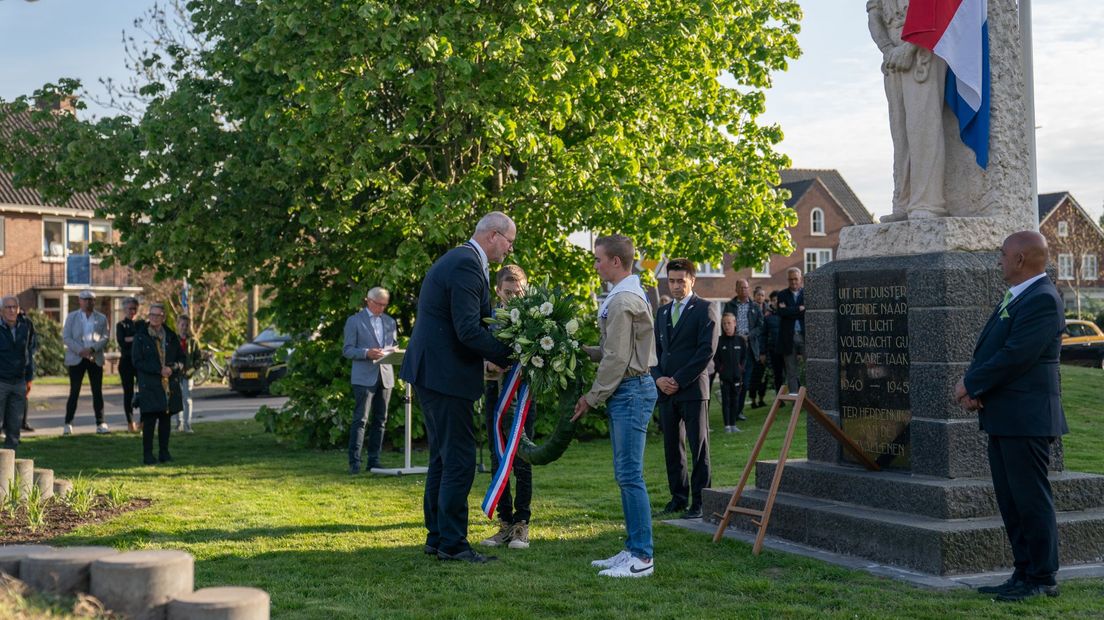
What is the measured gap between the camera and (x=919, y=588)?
272 inches

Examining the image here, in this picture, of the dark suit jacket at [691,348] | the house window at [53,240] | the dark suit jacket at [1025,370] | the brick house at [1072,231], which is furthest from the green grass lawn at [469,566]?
the brick house at [1072,231]

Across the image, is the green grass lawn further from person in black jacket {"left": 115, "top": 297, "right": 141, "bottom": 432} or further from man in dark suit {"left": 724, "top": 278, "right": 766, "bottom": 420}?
man in dark suit {"left": 724, "top": 278, "right": 766, "bottom": 420}

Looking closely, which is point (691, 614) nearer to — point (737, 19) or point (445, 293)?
point (445, 293)

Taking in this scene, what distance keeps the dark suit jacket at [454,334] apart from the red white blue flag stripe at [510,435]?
317 mm

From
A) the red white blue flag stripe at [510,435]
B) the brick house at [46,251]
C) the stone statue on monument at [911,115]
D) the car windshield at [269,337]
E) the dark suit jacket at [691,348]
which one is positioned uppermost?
→ the brick house at [46,251]

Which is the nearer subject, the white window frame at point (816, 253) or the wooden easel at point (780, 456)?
the wooden easel at point (780, 456)

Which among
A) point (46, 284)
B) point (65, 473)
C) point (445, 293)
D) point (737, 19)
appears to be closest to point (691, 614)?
point (445, 293)

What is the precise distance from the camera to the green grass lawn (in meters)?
6.54

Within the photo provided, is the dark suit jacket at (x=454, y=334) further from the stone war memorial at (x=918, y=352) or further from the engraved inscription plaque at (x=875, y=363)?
the engraved inscription plaque at (x=875, y=363)

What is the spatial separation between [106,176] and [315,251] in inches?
124

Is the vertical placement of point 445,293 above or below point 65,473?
above

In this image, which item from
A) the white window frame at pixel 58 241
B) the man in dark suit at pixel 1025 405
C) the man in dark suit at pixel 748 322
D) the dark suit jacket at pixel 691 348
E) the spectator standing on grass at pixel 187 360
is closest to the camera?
the man in dark suit at pixel 1025 405

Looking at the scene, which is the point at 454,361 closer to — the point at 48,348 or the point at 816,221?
the point at 48,348

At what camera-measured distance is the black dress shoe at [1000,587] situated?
671cm
